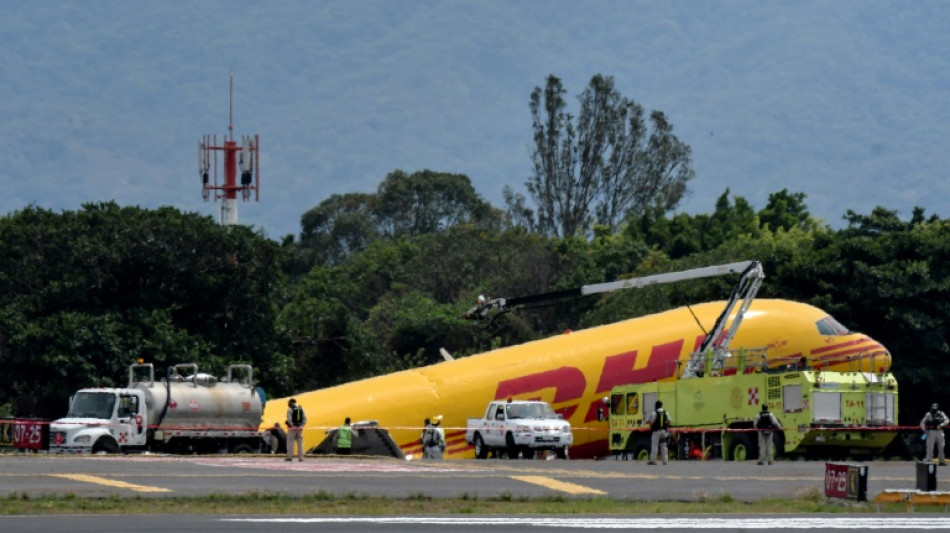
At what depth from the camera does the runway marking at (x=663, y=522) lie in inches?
1076

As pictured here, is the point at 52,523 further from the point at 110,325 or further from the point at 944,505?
the point at 110,325

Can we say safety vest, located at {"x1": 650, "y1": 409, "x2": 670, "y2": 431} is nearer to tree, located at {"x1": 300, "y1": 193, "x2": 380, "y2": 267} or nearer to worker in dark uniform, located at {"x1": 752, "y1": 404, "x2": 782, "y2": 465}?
worker in dark uniform, located at {"x1": 752, "y1": 404, "x2": 782, "y2": 465}

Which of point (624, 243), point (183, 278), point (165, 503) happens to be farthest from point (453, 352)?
point (165, 503)

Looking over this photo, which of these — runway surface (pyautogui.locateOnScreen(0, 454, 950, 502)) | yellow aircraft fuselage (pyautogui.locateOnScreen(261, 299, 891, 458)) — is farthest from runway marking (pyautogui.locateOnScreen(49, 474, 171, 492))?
yellow aircraft fuselage (pyautogui.locateOnScreen(261, 299, 891, 458))

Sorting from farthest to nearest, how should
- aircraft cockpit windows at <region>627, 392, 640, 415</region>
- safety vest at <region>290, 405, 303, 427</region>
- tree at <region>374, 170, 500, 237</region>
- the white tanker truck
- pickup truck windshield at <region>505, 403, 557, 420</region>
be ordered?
tree at <region>374, 170, 500, 237</region>, aircraft cockpit windows at <region>627, 392, 640, 415</region>, pickup truck windshield at <region>505, 403, 557, 420</region>, the white tanker truck, safety vest at <region>290, 405, 303, 427</region>

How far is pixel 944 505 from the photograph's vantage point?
3161 cm

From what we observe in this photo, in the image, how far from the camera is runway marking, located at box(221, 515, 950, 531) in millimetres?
27328

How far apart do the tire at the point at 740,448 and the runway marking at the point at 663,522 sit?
66.4 feet

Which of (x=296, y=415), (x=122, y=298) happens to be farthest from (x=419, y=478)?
(x=122, y=298)

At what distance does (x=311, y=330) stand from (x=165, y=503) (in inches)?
1920

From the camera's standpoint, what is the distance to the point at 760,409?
164 ft

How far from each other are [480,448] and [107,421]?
11470mm

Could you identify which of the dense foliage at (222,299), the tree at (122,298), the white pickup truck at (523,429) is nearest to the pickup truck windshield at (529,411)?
the white pickup truck at (523,429)

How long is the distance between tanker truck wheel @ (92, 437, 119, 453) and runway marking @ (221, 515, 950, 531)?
21781 mm
